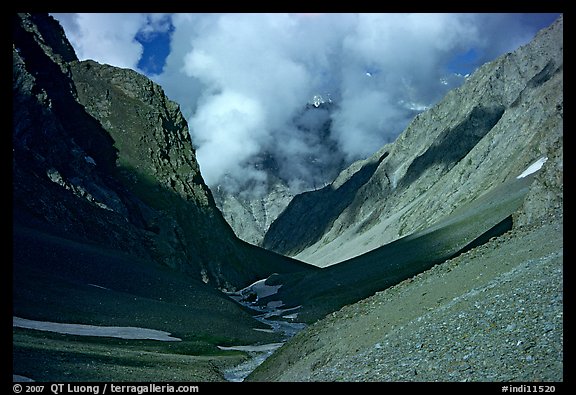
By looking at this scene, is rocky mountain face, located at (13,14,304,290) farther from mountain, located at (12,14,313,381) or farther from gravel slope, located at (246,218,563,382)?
gravel slope, located at (246,218,563,382)

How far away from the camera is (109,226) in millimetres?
103188

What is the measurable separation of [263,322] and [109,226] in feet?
116

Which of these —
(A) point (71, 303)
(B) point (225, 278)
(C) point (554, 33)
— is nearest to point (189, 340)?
(A) point (71, 303)

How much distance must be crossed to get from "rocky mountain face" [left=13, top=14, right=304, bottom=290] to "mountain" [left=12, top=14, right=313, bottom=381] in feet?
1.06

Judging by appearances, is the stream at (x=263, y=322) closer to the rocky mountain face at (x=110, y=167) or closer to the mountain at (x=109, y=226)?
the mountain at (x=109, y=226)

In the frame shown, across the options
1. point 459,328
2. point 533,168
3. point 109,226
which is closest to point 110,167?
point 109,226

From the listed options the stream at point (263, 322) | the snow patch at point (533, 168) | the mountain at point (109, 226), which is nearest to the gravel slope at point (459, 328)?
the stream at point (263, 322)

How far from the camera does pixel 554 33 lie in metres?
184

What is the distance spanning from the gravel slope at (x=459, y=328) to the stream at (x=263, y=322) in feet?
36.4

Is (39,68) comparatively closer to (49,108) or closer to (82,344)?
(49,108)

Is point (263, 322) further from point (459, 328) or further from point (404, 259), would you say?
point (459, 328)

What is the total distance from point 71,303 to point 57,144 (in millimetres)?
59292

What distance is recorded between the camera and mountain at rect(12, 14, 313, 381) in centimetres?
5397

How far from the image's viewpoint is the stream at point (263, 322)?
44.6 meters
